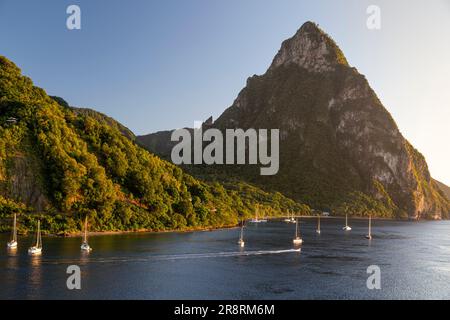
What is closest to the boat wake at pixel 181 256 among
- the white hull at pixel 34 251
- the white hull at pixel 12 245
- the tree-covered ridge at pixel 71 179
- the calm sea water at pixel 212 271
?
the calm sea water at pixel 212 271

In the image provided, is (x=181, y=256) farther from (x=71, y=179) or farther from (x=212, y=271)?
(x=71, y=179)

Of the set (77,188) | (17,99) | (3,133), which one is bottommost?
(77,188)

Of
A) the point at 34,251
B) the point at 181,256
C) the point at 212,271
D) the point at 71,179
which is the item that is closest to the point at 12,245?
the point at 34,251

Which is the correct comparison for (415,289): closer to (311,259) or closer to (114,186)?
(311,259)
